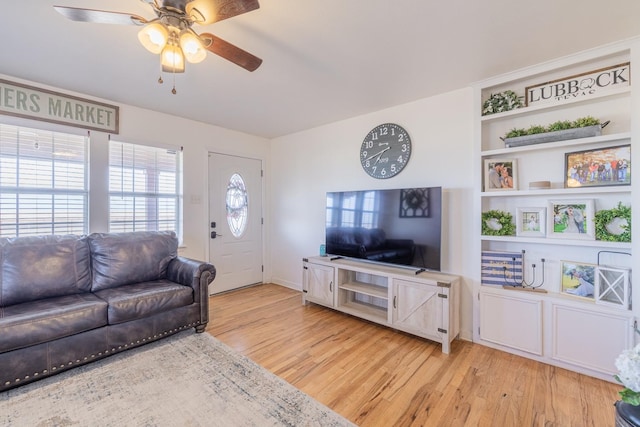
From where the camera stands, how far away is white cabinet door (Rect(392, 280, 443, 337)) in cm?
254

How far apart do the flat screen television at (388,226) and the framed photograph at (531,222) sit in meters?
0.65

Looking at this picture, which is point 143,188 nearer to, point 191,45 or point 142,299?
point 142,299

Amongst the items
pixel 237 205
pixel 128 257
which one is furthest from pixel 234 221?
pixel 128 257

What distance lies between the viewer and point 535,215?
2.45 m

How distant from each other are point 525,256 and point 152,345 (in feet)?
11.4

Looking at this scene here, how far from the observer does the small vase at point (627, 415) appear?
39.8 inches

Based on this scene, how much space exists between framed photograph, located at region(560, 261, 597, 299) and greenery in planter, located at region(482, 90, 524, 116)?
1.42 meters

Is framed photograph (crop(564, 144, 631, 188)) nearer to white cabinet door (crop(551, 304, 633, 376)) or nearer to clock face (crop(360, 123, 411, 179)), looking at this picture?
white cabinet door (crop(551, 304, 633, 376))

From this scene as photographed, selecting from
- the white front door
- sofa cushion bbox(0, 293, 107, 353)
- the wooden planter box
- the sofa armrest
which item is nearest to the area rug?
sofa cushion bbox(0, 293, 107, 353)

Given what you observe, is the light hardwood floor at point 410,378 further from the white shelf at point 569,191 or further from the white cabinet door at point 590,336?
the white shelf at point 569,191

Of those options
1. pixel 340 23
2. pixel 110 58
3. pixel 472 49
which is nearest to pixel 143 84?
pixel 110 58

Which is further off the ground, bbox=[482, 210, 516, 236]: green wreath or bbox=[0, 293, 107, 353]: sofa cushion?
bbox=[482, 210, 516, 236]: green wreath

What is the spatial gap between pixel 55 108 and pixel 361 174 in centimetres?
335

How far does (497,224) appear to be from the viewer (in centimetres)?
259
